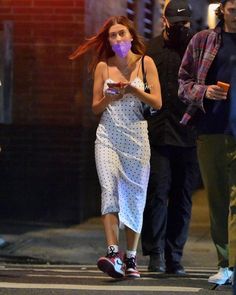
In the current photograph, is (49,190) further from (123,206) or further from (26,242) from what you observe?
(123,206)

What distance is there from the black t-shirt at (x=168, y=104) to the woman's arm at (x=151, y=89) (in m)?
0.33

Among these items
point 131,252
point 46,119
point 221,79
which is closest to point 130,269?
point 131,252

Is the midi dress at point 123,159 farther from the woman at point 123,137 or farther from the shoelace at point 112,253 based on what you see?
the shoelace at point 112,253

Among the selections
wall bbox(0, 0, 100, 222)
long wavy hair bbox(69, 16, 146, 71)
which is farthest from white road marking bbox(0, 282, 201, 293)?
wall bbox(0, 0, 100, 222)

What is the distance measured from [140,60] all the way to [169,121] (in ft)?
2.08

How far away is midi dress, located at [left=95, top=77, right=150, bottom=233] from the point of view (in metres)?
5.75

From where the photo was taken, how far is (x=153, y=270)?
20.6 feet

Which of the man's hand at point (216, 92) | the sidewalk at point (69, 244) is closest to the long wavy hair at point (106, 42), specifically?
the man's hand at point (216, 92)

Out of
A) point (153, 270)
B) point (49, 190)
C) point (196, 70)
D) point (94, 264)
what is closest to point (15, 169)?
point (49, 190)

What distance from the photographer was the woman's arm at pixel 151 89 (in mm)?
5734

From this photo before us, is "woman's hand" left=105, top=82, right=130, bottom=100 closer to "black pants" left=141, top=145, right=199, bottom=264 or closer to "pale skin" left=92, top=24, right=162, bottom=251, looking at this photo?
"pale skin" left=92, top=24, right=162, bottom=251

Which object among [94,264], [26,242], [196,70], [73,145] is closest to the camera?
[196,70]

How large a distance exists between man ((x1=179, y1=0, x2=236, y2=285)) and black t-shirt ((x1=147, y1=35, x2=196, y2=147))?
71cm

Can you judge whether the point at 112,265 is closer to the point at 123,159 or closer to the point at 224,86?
the point at 123,159
